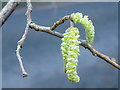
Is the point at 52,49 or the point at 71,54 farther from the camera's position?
the point at 52,49

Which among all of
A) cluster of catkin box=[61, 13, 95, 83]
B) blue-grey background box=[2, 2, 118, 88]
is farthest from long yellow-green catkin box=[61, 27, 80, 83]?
blue-grey background box=[2, 2, 118, 88]

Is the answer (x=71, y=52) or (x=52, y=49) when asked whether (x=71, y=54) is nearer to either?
(x=71, y=52)

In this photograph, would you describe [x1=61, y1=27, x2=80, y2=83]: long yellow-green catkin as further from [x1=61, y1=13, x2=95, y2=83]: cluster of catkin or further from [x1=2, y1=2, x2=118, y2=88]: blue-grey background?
[x1=2, y1=2, x2=118, y2=88]: blue-grey background

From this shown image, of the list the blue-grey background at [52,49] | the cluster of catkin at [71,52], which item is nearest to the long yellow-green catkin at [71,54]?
the cluster of catkin at [71,52]

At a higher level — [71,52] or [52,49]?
[52,49]

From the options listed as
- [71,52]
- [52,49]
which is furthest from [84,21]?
[52,49]

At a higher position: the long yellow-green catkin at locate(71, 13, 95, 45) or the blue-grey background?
the blue-grey background

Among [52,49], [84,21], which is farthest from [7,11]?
[52,49]

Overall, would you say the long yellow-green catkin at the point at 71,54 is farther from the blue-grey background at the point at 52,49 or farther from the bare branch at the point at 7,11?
the blue-grey background at the point at 52,49

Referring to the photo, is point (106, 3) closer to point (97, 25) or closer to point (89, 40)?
point (97, 25)
